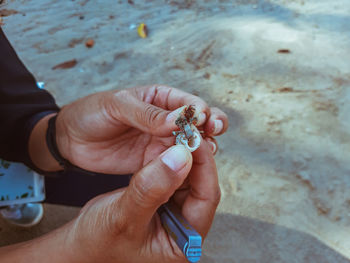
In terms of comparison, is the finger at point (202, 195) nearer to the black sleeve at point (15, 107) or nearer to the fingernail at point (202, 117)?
the fingernail at point (202, 117)

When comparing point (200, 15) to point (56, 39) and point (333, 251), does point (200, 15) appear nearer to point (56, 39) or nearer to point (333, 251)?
point (56, 39)

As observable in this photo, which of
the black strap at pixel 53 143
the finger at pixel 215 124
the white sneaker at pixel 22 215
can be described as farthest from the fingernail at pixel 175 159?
the white sneaker at pixel 22 215

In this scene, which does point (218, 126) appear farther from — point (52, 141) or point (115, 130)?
point (52, 141)

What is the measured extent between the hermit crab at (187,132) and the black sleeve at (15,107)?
1025 mm

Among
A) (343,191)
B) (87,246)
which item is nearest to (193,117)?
(87,246)

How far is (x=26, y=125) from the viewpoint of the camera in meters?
1.78

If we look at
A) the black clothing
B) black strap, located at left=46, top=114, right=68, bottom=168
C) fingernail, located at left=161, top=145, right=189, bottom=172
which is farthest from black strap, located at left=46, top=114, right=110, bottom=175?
fingernail, located at left=161, top=145, right=189, bottom=172

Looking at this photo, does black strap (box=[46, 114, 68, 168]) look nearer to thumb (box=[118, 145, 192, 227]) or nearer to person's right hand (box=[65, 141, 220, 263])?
person's right hand (box=[65, 141, 220, 263])

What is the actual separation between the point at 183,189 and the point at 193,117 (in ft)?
1.38

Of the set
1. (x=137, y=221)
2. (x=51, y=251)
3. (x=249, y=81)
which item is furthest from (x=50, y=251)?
(x=249, y=81)

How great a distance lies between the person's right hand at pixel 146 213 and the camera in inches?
40.4

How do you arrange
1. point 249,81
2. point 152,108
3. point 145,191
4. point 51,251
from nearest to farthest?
point 145,191 → point 51,251 → point 152,108 → point 249,81

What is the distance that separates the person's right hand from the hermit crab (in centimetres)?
8

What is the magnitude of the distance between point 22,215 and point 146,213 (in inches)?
55.2
